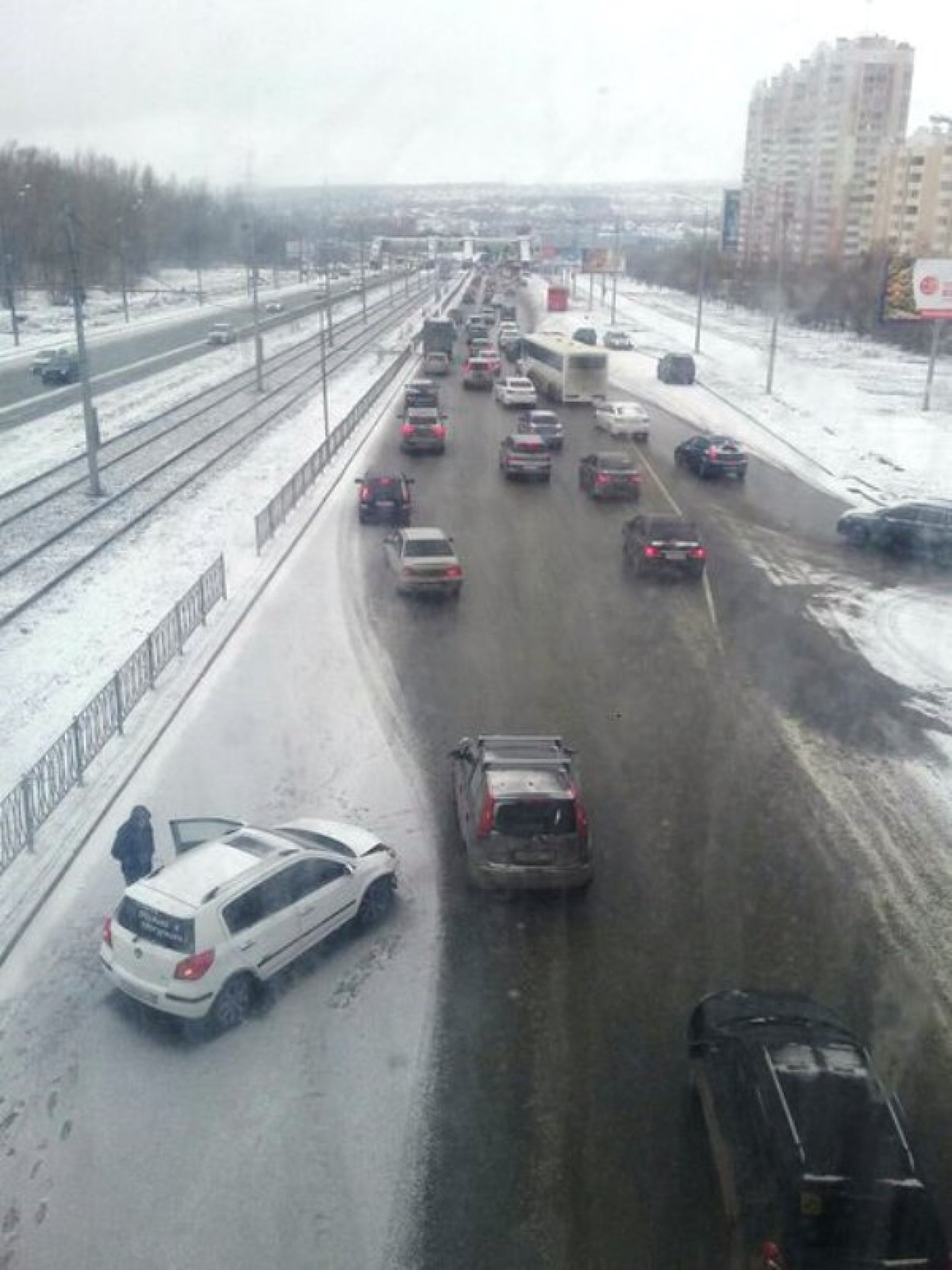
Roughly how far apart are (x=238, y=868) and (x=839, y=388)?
2978 centimetres

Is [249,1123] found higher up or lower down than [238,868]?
lower down

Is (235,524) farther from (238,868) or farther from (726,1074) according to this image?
(726,1074)

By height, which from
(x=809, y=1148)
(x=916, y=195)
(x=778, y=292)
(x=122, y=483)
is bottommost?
(x=122, y=483)

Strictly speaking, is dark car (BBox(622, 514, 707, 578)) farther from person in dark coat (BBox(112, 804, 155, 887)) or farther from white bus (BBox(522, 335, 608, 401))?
white bus (BBox(522, 335, 608, 401))

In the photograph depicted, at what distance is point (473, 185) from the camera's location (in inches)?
421

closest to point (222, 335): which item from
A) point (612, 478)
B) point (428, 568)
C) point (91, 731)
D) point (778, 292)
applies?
point (778, 292)

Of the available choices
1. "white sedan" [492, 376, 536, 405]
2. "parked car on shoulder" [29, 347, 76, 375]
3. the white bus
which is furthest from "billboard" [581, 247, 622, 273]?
"parked car on shoulder" [29, 347, 76, 375]

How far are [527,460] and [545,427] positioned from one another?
376 centimetres

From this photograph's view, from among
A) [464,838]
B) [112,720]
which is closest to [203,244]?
[112,720]

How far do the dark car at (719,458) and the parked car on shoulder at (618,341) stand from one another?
2289 cm

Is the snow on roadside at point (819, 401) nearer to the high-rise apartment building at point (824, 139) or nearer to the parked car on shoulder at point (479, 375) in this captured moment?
the parked car on shoulder at point (479, 375)

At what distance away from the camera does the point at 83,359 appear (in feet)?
57.4

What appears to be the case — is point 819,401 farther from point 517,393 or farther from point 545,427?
point 545,427

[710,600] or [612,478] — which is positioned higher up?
[612,478]
